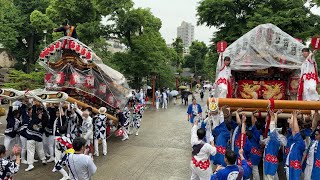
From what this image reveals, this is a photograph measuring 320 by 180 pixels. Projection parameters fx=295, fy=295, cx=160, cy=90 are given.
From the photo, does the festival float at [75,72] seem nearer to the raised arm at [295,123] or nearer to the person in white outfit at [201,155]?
the person in white outfit at [201,155]

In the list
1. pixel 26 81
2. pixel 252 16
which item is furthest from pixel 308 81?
pixel 26 81

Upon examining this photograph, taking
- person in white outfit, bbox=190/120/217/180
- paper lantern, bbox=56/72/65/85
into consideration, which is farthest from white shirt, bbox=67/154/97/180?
paper lantern, bbox=56/72/65/85

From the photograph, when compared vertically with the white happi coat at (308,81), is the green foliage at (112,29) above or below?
above

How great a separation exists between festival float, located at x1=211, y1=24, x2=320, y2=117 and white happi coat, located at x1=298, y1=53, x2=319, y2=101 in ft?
2.24

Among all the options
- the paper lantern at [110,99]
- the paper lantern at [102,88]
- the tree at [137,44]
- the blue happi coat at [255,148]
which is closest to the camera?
the blue happi coat at [255,148]

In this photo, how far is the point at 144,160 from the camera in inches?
376

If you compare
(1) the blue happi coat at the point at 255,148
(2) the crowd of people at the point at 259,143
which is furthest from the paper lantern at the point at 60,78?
(1) the blue happi coat at the point at 255,148

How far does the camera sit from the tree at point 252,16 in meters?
15.6

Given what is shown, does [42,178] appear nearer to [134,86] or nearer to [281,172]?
[281,172]

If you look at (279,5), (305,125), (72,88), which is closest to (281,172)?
(305,125)

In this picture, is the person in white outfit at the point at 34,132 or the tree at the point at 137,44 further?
the tree at the point at 137,44

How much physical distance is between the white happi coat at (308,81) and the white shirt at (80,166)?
208 inches

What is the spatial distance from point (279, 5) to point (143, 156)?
1353cm

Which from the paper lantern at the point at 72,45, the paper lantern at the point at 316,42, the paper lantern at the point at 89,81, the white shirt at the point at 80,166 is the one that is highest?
the paper lantern at the point at 72,45
